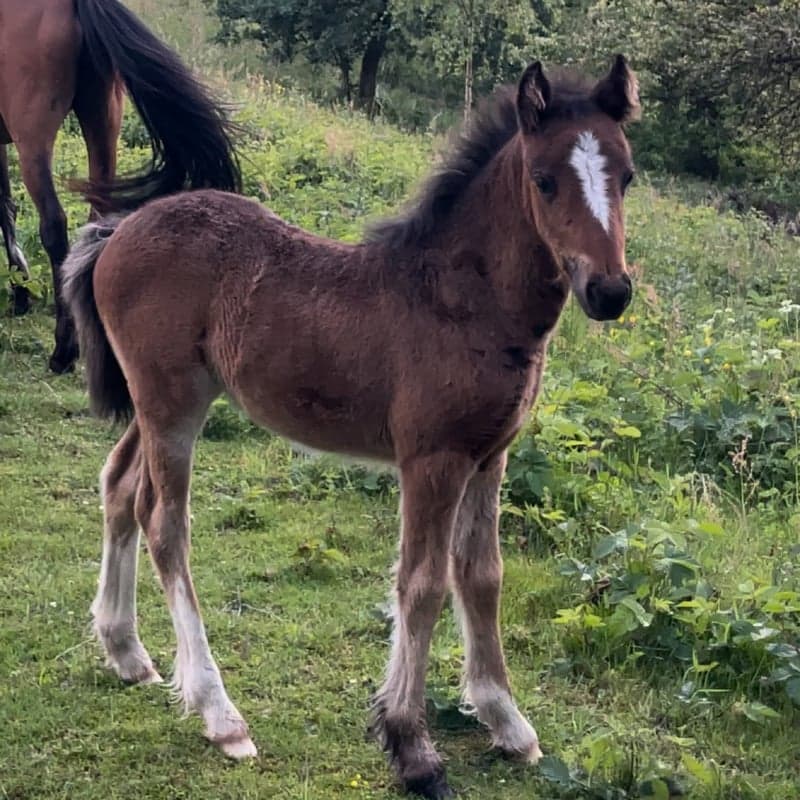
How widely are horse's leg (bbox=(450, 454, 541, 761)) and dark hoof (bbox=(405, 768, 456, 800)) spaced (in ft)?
1.08

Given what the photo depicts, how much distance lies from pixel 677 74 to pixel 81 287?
1588cm

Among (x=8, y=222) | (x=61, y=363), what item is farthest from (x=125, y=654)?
(x=8, y=222)

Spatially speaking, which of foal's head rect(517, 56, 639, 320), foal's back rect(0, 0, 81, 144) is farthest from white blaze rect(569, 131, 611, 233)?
foal's back rect(0, 0, 81, 144)

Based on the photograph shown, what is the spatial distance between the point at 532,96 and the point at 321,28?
20.5 m

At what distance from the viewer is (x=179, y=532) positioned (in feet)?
11.6

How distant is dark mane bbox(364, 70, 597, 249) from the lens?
10.8 feet

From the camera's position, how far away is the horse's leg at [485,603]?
3.48 metres

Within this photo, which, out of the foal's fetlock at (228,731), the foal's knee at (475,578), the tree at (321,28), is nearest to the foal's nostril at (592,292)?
the foal's knee at (475,578)

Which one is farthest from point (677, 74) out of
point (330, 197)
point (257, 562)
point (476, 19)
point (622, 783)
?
point (622, 783)

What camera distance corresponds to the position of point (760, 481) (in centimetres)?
539

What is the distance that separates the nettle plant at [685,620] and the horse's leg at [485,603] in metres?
0.61

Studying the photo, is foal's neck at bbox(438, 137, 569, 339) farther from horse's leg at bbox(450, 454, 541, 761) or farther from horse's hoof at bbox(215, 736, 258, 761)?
horse's hoof at bbox(215, 736, 258, 761)

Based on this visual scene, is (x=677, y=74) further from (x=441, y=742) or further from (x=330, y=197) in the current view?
→ (x=441, y=742)

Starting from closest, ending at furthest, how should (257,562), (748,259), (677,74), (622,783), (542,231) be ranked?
(542,231) → (622,783) → (257,562) → (748,259) → (677,74)
